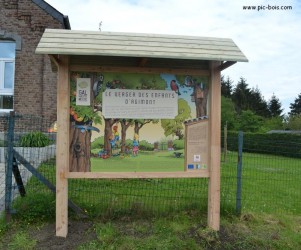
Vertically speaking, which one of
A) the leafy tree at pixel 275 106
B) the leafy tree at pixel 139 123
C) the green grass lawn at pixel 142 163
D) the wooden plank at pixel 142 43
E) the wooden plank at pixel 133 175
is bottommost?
the wooden plank at pixel 133 175

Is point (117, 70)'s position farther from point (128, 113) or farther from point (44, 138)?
point (44, 138)

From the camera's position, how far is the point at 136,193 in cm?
680

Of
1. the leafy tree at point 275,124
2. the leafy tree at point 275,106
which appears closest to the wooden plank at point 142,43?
the leafy tree at point 275,124

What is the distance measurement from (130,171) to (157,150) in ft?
1.60

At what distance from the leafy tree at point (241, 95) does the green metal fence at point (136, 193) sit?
173 ft

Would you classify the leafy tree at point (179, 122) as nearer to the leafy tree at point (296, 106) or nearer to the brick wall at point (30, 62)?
the brick wall at point (30, 62)

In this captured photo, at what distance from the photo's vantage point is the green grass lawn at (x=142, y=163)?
4.98 meters

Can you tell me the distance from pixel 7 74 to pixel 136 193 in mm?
9875

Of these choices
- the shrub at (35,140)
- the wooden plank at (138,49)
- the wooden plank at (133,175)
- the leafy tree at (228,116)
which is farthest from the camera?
the leafy tree at (228,116)

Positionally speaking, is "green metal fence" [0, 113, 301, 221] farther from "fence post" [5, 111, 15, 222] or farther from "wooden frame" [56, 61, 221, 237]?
"wooden frame" [56, 61, 221, 237]

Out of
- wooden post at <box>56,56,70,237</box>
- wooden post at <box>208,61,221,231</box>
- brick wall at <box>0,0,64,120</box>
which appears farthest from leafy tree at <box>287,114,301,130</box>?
wooden post at <box>56,56,70,237</box>

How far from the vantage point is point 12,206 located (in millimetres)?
5418

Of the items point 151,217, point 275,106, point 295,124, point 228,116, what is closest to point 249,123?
point 228,116

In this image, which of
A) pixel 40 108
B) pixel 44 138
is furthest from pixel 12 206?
pixel 40 108
